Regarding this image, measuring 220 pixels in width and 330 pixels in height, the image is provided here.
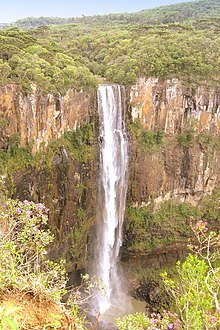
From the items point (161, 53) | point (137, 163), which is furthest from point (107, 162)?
point (161, 53)

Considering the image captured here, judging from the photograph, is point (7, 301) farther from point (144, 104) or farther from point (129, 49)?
point (129, 49)

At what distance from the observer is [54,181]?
15820 mm

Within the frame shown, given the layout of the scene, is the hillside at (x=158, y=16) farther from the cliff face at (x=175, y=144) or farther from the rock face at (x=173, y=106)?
the cliff face at (x=175, y=144)

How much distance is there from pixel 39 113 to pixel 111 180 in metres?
5.48

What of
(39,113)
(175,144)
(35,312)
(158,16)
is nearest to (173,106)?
(175,144)

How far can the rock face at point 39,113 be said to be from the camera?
46.1 feet

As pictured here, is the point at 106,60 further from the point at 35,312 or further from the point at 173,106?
the point at 35,312

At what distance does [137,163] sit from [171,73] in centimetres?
546

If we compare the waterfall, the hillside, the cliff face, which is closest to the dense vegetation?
the cliff face

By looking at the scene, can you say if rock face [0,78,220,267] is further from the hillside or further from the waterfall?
Answer: the hillside

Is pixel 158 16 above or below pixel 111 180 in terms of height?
above

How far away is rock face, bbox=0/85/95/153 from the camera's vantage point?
14055mm

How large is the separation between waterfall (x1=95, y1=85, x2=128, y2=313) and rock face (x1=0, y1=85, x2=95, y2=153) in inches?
48.6

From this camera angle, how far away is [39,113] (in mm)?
14938
